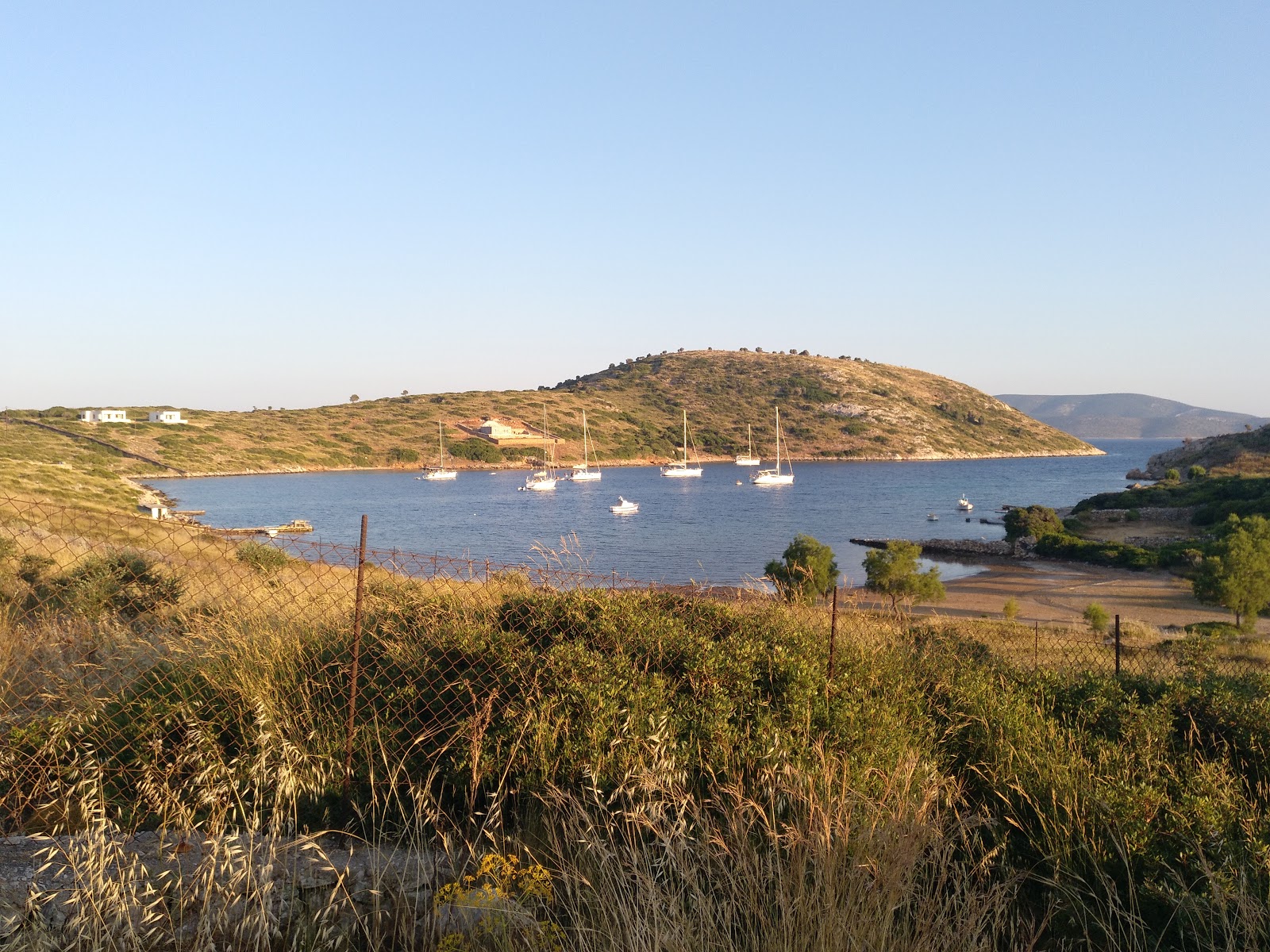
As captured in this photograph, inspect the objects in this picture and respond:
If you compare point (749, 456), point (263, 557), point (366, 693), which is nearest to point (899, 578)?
point (263, 557)

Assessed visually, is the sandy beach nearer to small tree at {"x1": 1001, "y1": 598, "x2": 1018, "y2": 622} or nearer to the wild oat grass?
small tree at {"x1": 1001, "y1": 598, "x2": 1018, "y2": 622}


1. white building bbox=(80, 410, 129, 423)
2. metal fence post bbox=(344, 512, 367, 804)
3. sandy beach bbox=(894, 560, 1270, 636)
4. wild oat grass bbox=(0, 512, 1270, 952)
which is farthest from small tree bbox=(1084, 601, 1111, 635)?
white building bbox=(80, 410, 129, 423)

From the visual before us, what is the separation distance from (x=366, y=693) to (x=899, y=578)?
88.9 ft

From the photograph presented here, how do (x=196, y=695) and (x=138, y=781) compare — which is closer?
(x=138, y=781)

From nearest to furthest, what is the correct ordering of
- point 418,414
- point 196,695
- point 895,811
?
point 895,811 → point 196,695 → point 418,414

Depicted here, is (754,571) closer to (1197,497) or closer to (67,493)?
(67,493)

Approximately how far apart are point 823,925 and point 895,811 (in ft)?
3.92

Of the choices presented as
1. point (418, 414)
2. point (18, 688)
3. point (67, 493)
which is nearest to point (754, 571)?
point (67, 493)

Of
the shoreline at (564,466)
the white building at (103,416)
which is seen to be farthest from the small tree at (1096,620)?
the white building at (103,416)

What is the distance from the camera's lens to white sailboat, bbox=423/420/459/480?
340 ft

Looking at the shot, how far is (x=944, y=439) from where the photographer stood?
154 m

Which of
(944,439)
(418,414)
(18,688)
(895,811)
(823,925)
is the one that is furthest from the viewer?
(944,439)

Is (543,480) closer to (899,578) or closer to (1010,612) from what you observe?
(899,578)

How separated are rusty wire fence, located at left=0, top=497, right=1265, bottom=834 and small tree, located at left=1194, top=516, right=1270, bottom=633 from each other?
27.0 m
